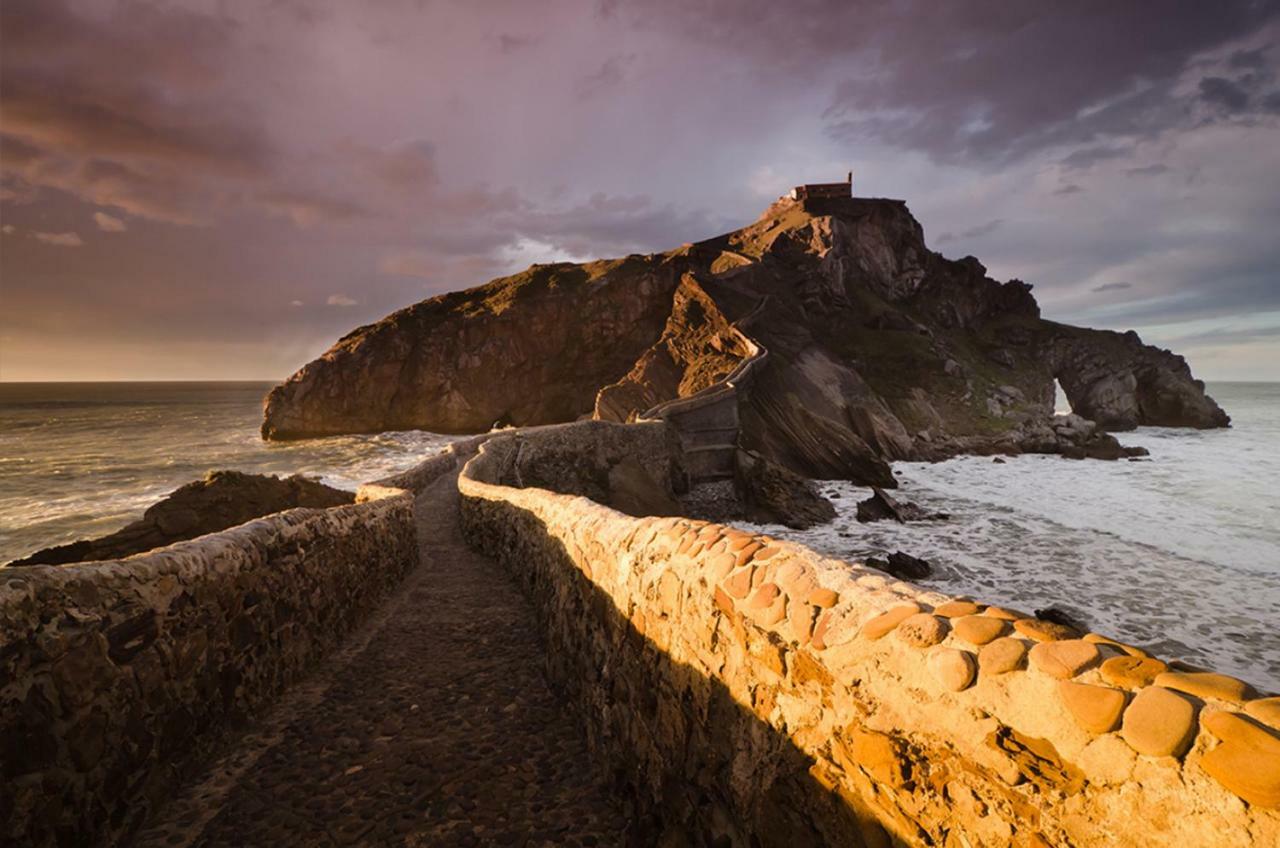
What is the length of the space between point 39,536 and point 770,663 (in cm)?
3501

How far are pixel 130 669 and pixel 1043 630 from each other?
5.57 metres

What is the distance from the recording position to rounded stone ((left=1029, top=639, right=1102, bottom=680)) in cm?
188

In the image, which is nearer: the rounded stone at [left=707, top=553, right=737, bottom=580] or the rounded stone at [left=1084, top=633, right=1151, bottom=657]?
the rounded stone at [left=1084, top=633, right=1151, bottom=657]

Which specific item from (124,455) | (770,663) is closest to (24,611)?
(770,663)

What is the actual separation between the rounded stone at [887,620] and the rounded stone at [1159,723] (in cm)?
79

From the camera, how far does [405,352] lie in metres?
70.5

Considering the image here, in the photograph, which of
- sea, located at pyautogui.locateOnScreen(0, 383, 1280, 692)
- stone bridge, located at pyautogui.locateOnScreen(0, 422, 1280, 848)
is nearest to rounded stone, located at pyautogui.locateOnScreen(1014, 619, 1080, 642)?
stone bridge, located at pyautogui.locateOnScreen(0, 422, 1280, 848)

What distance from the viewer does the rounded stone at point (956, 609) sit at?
233 cm

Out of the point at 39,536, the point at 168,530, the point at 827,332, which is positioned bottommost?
the point at 39,536

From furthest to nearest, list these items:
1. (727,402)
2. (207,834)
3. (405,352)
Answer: (405,352)
(727,402)
(207,834)

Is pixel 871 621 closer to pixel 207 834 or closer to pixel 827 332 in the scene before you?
pixel 207 834

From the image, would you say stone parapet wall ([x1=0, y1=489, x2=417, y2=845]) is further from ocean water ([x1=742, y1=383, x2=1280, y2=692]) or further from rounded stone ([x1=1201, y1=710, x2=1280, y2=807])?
ocean water ([x1=742, y1=383, x2=1280, y2=692])

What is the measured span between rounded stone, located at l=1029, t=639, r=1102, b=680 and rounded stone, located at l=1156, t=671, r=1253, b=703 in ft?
0.64

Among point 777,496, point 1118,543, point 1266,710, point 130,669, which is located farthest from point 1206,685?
point 777,496
